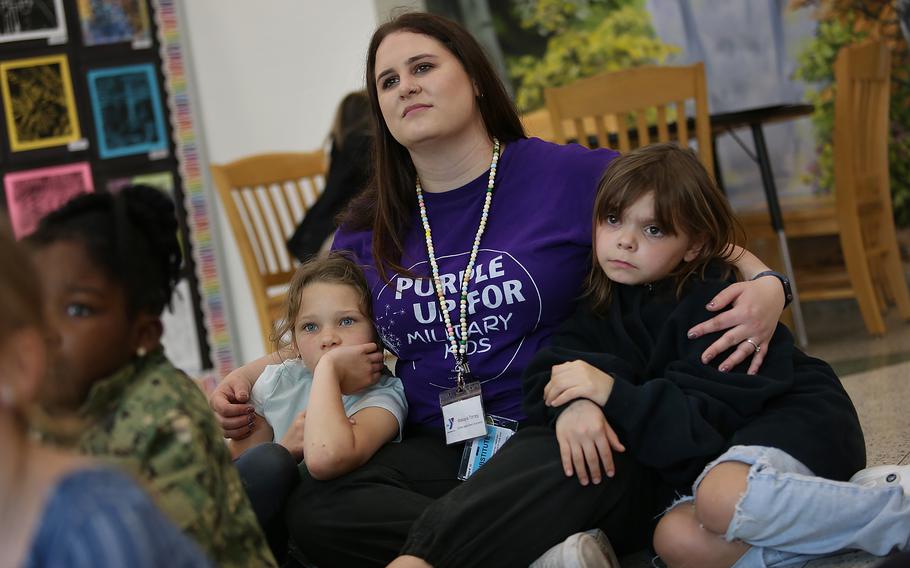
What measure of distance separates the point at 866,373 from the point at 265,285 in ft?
7.44

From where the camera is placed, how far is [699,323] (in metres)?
1.57

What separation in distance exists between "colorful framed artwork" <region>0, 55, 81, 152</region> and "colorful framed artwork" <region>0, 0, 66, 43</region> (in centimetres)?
12

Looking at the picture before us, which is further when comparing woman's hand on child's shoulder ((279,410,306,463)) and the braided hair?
woman's hand on child's shoulder ((279,410,306,463))

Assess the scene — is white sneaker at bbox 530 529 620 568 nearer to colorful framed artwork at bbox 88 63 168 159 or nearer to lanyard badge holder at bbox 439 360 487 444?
lanyard badge holder at bbox 439 360 487 444

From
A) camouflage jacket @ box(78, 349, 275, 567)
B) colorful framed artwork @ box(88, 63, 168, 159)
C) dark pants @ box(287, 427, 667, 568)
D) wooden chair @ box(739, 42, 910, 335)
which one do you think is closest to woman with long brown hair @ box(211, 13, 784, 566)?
dark pants @ box(287, 427, 667, 568)

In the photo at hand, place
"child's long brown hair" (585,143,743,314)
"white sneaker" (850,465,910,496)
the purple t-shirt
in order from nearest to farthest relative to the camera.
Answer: "white sneaker" (850,465,910,496) → "child's long brown hair" (585,143,743,314) → the purple t-shirt

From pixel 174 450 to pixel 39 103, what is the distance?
4.43m

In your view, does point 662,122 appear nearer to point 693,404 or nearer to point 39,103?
point 693,404

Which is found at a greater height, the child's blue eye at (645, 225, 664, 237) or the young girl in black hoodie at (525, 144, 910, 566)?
the child's blue eye at (645, 225, 664, 237)

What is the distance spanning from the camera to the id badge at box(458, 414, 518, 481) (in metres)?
1.70

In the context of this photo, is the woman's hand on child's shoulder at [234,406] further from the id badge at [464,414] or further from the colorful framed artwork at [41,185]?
the colorful framed artwork at [41,185]

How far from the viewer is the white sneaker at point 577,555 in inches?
54.9

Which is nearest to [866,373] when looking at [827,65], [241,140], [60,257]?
[827,65]

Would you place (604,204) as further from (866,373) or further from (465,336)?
(866,373)
